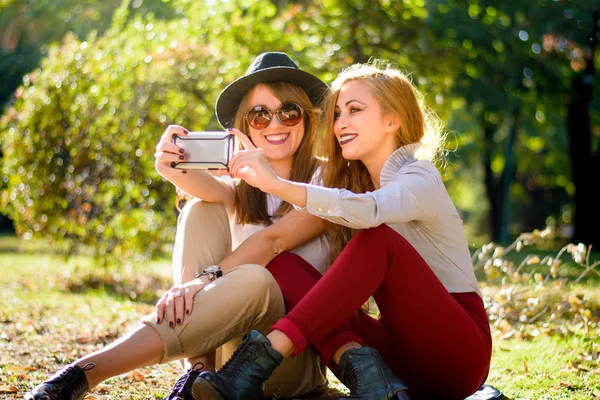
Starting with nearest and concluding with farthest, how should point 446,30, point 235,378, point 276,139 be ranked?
1. point 235,378
2. point 276,139
3. point 446,30

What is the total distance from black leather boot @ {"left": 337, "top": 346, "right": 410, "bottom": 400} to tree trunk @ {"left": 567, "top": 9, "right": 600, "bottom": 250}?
12.3m

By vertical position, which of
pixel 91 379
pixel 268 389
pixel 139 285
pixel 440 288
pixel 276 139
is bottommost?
pixel 139 285

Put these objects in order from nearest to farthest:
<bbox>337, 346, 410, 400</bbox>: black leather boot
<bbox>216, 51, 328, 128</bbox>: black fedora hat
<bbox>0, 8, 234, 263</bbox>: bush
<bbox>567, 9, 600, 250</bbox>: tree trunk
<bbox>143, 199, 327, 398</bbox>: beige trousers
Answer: <bbox>337, 346, 410, 400</bbox>: black leather boot, <bbox>143, 199, 327, 398</bbox>: beige trousers, <bbox>216, 51, 328, 128</bbox>: black fedora hat, <bbox>0, 8, 234, 263</bbox>: bush, <bbox>567, 9, 600, 250</bbox>: tree trunk

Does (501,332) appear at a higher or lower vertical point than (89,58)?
lower

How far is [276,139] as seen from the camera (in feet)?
12.3

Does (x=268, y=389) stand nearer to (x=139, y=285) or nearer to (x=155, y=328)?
(x=155, y=328)

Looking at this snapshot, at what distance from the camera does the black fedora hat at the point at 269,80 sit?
3.74m

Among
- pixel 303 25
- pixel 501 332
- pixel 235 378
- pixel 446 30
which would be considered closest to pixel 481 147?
pixel 446 30

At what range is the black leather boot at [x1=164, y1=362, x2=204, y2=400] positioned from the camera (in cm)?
286

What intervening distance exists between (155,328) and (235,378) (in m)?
0.44

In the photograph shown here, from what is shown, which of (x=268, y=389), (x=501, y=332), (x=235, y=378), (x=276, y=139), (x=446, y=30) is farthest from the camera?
(x=446, y=30)

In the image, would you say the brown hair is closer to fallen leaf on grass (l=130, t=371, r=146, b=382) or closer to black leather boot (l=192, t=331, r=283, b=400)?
fallen leaf on grass (l=130, t=371, r=146, b=382)

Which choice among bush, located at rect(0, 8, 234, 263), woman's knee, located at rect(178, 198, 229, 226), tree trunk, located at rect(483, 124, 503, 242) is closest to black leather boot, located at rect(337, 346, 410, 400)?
woman's knee, located at rect(178, 198, 229, 226)

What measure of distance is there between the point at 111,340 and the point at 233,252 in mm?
1908
